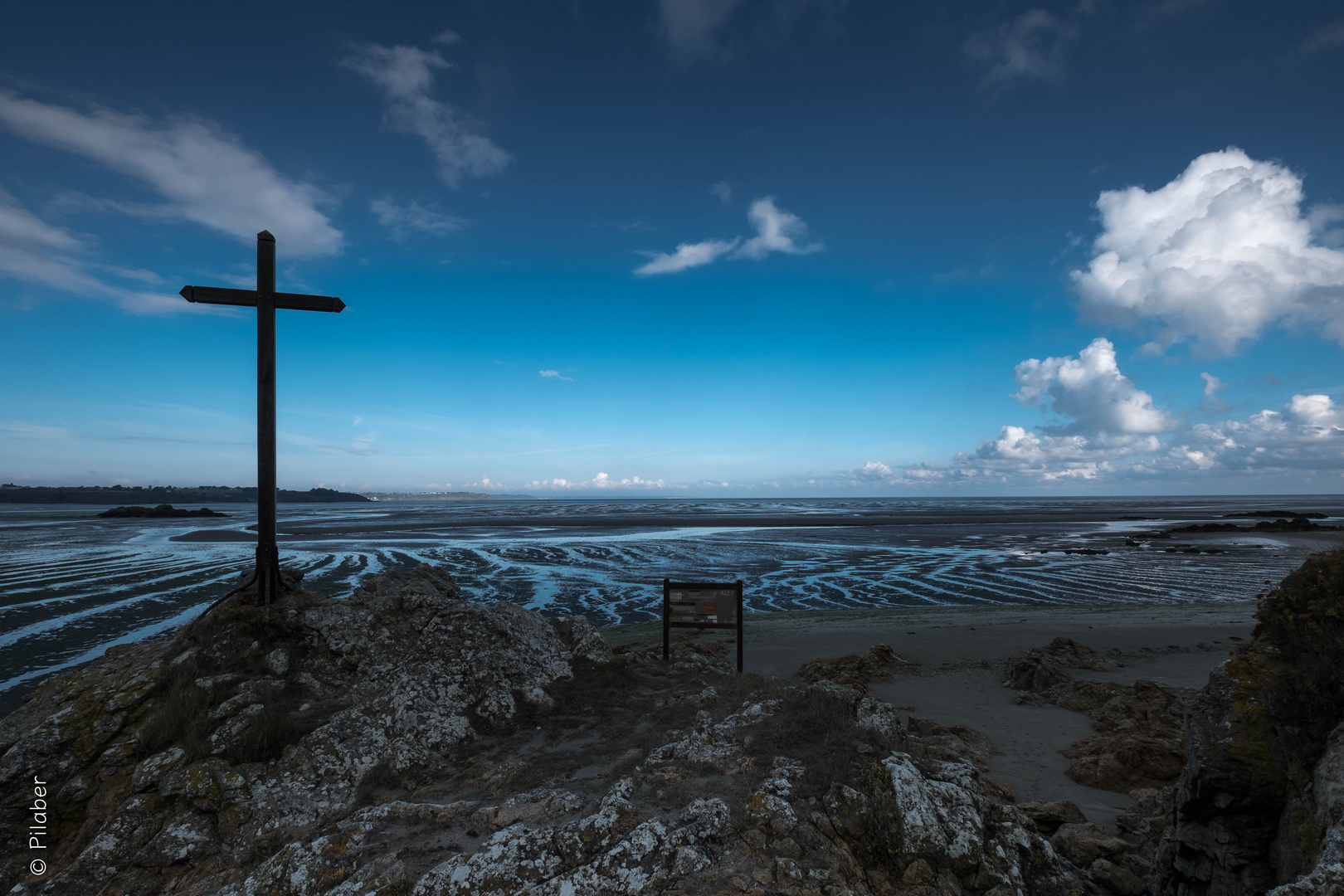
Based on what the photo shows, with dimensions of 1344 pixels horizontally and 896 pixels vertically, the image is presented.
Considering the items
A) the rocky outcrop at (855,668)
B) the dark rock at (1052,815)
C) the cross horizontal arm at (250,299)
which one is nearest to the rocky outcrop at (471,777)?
the dark rock at (1052,815)

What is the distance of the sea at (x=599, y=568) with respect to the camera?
1614 cm

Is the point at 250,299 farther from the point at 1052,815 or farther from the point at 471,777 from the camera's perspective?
the point at 1052,815

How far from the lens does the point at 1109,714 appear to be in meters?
8.03

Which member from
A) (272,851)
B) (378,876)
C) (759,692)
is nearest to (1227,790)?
(759,692)

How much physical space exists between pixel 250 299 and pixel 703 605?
27.6 feet

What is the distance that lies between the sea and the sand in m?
2.37

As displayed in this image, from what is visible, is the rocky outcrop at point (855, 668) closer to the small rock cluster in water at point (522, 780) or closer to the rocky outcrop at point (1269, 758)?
the small rock cluster in water at point (522, 780)

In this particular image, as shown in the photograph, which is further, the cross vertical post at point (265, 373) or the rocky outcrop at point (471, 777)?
the cross vertical post at point (265, 373)

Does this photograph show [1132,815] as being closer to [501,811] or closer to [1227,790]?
[1227,790]

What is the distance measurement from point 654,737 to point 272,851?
3.32 m

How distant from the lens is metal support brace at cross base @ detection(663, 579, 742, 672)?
9.95 m

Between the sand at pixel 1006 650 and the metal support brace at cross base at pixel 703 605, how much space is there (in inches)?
95.1

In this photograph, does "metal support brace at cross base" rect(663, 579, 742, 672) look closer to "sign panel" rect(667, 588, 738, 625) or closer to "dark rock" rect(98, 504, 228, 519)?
"sign panel" rect(667, 588, 738, 625)

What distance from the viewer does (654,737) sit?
6.04 metres
